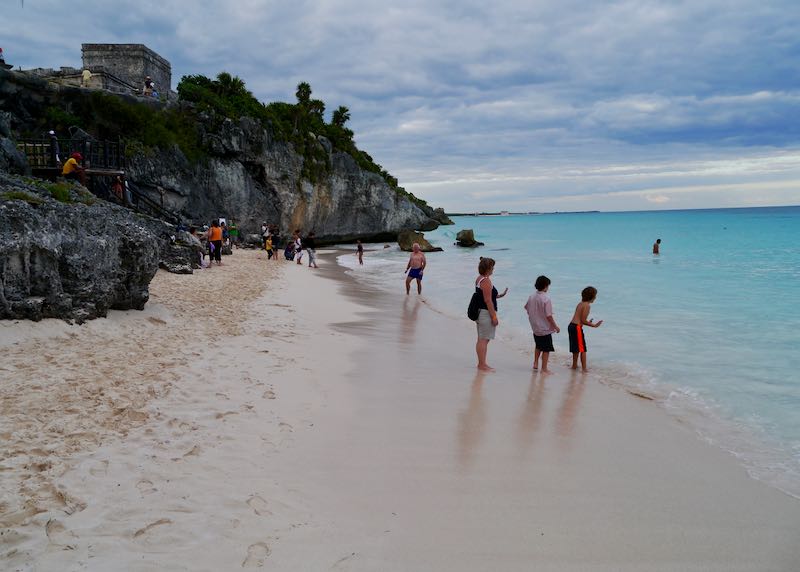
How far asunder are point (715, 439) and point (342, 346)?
527cm

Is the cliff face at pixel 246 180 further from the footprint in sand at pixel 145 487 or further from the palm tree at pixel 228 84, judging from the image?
the footprint in sand at pixel 145 487

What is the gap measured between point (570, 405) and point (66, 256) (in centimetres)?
680

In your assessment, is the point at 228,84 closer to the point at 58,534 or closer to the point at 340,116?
the point at 340,116

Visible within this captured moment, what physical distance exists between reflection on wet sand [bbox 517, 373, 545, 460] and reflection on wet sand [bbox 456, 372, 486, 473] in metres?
0.39

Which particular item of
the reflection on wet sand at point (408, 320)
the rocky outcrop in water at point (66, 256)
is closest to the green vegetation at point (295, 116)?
the reflection on wet sand at point (408, 320)

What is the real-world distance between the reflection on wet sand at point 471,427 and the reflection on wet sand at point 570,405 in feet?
2.69

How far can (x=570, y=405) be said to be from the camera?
6.20 m

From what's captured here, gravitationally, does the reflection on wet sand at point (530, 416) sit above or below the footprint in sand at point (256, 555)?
below

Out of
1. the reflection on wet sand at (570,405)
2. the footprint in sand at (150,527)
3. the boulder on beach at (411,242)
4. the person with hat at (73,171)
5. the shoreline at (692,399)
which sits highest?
the person with hat at (73,171)

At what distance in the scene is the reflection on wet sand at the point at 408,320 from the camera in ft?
31.7

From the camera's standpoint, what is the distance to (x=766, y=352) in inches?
380

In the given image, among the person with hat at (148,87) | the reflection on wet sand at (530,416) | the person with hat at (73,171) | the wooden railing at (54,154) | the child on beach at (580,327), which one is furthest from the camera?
the person with hat at (148,87)

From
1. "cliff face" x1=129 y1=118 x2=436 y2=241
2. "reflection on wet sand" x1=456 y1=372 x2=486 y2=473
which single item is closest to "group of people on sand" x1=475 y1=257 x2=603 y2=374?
"reflection on wet sand" x1=456 y1=372 x2=486 y2=473

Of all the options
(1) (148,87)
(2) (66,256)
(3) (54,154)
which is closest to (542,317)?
(2) (66,256)
